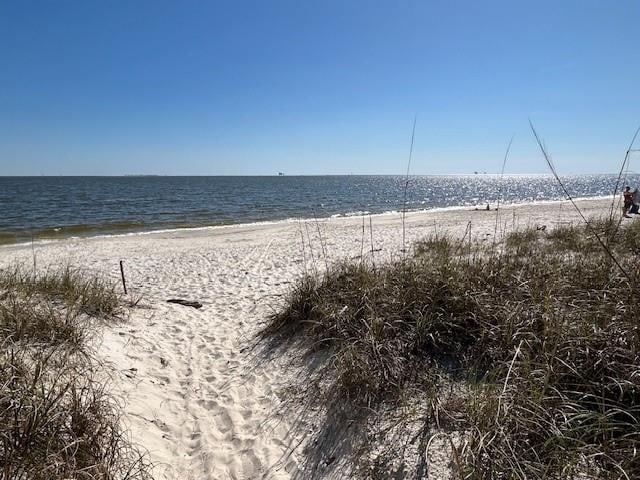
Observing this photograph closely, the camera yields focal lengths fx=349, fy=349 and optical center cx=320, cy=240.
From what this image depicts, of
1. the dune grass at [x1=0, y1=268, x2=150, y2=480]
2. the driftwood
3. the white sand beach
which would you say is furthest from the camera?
the driftwood

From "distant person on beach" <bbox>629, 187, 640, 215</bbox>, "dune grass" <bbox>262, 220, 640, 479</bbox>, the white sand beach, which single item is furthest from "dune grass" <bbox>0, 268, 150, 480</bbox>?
"distant person on beach" <bbox>629, 187, 640, 215</bbox>

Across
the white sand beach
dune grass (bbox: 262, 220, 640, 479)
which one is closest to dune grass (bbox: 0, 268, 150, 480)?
the white sand beach

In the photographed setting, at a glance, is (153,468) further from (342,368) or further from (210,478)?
(342,368)

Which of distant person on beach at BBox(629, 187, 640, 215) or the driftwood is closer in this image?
the driftwood

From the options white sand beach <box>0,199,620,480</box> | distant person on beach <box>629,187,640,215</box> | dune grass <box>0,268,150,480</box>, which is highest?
distant person on beach <box>629,187,640,215</box>

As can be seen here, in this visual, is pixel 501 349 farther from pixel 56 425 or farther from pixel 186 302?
pixel 186 302

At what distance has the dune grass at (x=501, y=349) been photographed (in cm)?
215

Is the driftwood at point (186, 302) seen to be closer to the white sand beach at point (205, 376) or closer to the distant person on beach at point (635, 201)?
the white sand beach at point (205, 376)

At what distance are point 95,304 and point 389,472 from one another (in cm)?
503

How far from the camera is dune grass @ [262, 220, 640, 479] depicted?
7.06 feet

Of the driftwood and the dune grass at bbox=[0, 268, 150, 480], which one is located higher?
the dune grass at bbox=[0, 268, 150, 480]

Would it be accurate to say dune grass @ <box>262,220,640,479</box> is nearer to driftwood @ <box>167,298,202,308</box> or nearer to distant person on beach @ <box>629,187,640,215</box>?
driftwood @ <box>167,298,202,308</box>

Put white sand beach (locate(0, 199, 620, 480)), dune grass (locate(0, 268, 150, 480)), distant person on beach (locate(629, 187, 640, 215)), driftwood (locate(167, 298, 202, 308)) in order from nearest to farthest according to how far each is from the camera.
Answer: dune grass (locate(0, 268, 150, 480)) → white sand beach (locate(0, 199, 620, 480)) → driftwood (locate(167, 298, 202, 308)) → distant person on beach (locate(629, 187, 640, 215))

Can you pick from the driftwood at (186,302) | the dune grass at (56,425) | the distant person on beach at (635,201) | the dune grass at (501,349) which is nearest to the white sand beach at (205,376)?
the driftwood at (186,302)
